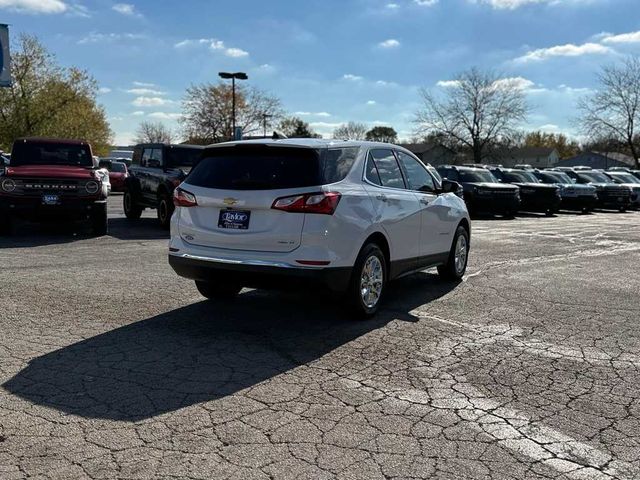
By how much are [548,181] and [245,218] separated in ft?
79.6

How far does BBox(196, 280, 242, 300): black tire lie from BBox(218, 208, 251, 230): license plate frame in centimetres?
122

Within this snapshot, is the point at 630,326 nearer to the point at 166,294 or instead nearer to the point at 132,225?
the point at 166,294

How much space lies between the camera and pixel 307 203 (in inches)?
216

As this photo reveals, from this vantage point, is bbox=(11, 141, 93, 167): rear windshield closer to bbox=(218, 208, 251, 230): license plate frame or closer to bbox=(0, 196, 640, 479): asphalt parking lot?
bbox=(0, 196, 640, 479): asphalt parking lot

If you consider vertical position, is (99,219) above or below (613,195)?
below

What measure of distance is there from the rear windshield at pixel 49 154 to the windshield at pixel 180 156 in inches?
67.7

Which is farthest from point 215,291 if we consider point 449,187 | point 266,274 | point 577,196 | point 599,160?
point 599,160

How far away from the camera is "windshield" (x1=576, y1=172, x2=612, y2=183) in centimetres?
2938

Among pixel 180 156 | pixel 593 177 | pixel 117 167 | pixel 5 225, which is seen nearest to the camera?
pixel 5 225

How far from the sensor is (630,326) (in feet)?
20.3

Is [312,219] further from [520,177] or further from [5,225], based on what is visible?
[520,177]

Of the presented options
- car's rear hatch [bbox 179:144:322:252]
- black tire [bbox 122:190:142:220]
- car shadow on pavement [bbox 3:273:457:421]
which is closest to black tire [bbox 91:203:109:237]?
black tire [bbox 122:190:142:220]

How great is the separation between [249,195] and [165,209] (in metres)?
8.97

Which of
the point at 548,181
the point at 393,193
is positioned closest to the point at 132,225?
the point at 393,193
